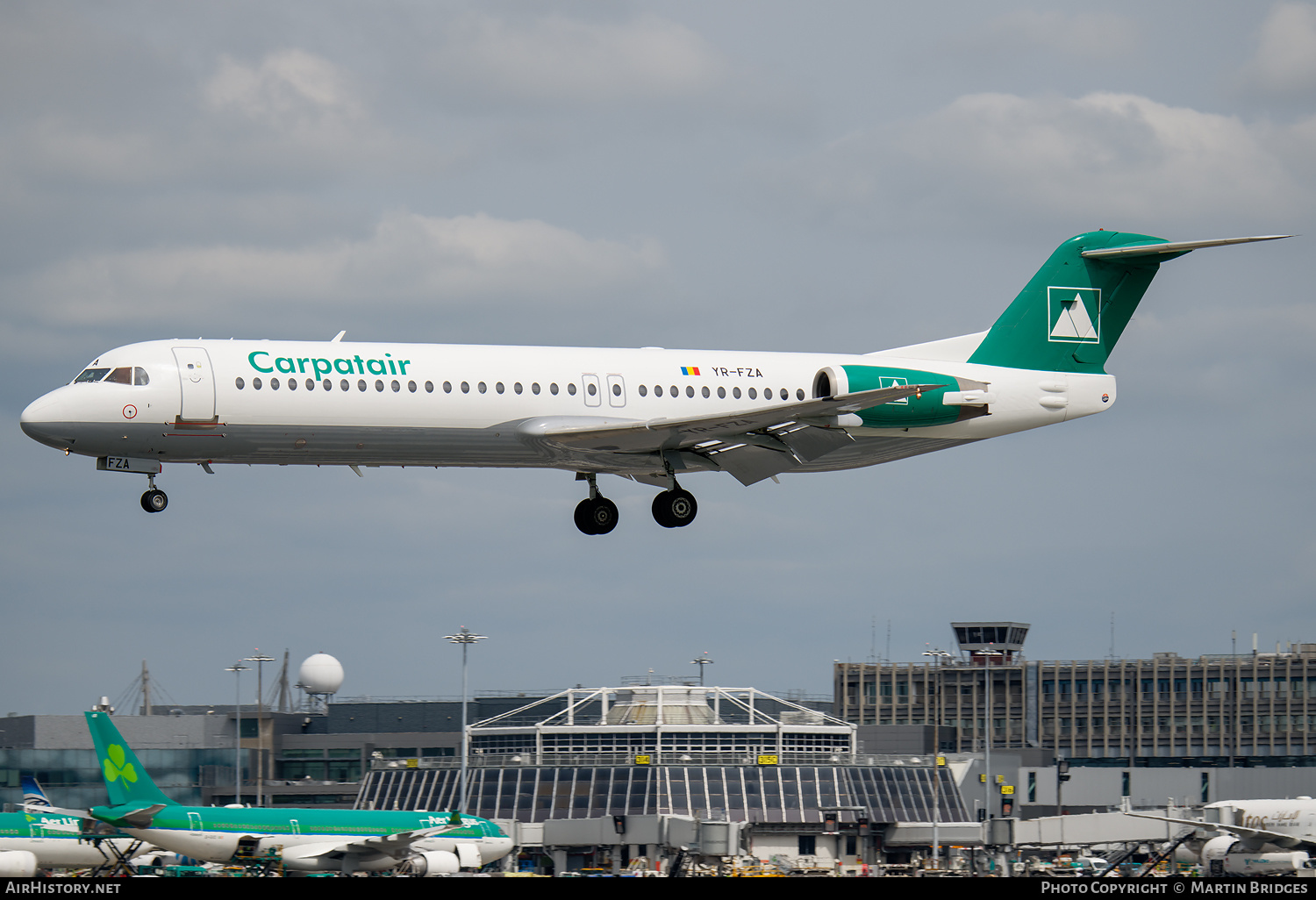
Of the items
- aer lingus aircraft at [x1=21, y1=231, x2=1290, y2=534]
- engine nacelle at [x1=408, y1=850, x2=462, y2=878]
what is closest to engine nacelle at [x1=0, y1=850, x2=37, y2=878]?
engine nacelle at [x1=408, y1=850, x2=462, y2=878]

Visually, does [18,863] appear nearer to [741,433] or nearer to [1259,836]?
[741,433]

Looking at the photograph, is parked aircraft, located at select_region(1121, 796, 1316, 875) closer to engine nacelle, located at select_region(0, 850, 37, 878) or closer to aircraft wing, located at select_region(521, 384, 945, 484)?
aircraft wing, located at select_region(521, 384, 945, 484)

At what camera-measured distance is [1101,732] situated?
5728 inches

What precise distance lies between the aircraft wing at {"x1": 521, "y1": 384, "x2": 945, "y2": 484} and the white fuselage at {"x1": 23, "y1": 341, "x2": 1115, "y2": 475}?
38 centimetres

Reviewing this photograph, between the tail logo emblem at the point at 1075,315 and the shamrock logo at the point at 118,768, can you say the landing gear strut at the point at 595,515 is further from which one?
the shamrock logo at the point at 118,768

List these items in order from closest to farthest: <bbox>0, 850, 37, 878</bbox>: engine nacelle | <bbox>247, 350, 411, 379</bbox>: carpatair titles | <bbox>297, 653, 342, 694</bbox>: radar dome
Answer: <bbox>247, 350, 411, 379</bbox>: carpatair titles < <bbox>0, 850, 37, 878</bbox>: engine nacelle < <bbox>297, 653, 342, 694</bbox>: radar dome

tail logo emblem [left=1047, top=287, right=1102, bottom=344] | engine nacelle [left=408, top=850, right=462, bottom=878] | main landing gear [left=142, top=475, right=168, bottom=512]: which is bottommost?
engine nacelle [left=408, top=850, right=462, bottom=878]

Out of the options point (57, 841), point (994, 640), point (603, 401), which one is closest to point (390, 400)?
point (603, 401)

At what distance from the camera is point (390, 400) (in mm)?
34906

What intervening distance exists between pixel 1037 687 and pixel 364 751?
233 ft

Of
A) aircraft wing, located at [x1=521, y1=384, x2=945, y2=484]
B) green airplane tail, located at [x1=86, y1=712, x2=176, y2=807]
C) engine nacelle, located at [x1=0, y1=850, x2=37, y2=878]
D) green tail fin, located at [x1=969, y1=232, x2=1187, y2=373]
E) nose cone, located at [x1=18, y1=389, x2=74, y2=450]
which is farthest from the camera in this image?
green airplane tail, located at [x1=86, y1=712, x2=176, y2=807]

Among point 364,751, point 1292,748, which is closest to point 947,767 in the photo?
point 364,751

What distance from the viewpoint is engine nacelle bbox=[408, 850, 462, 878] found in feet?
152

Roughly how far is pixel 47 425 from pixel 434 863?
19310 millimetres
